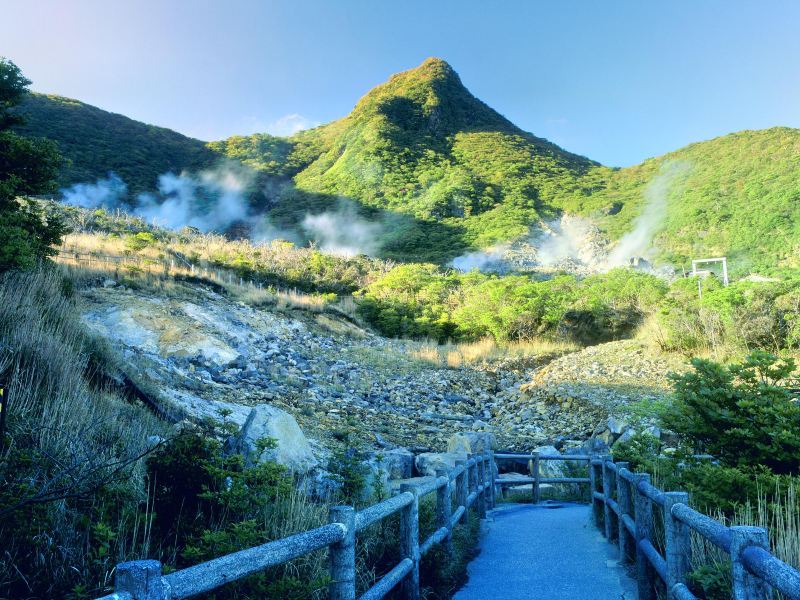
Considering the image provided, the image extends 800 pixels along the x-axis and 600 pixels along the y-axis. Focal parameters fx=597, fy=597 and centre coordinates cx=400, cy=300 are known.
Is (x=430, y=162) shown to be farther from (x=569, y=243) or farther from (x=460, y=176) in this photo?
(x=569, y=243)

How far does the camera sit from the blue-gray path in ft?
16.6

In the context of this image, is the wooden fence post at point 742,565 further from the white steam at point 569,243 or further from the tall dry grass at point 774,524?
the white steam at point 569,243

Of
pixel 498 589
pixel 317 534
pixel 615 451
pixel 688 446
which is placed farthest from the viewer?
pixel 615 451

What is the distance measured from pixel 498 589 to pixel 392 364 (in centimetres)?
1523

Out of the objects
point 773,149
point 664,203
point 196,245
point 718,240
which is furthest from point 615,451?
point 773,149

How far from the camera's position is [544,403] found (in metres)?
17.3

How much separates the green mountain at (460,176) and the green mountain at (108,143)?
257 millimetres

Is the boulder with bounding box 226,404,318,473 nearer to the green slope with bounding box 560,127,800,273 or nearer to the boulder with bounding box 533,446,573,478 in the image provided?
the boulder with bounding box 533,446,573,478

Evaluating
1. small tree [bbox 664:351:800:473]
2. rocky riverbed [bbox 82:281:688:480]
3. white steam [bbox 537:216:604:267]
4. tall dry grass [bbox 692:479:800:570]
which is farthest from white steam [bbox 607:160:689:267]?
tall dry grass [bbox 692:479:800:570]

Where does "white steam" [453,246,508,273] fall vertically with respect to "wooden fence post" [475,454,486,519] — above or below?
above

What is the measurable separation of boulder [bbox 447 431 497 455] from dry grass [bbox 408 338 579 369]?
11.0 meters

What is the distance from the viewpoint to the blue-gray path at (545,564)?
5074 millimetres

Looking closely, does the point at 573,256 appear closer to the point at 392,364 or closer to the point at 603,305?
the point at 603,305

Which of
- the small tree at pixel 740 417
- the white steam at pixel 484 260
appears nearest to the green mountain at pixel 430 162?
the white steam at pixel 484 260
